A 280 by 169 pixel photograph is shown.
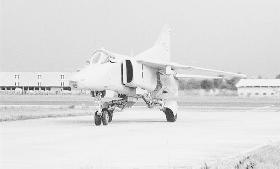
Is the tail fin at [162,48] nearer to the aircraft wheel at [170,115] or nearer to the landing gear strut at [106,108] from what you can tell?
the aircraft wheel at [170,115]

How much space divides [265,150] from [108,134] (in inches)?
240

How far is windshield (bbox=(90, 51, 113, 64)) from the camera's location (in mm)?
23250

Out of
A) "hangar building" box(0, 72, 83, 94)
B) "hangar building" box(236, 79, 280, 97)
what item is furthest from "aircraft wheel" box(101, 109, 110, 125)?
"hangar building" box(236, 79, 280, 97)

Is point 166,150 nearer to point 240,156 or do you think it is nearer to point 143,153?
point 143,153

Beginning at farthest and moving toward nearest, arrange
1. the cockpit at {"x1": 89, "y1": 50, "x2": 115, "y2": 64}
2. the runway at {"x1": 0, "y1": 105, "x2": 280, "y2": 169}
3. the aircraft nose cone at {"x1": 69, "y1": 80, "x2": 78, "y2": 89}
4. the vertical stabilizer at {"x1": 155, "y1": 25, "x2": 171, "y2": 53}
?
the vertical stabilizer at {"x1": 155, "y1": 25, "x2": 171, "y2": 53}
the cockpit at {"x1": 89, "y1": 50, "x2": 115, "y2": 64}
the aircraft nose cone at {"x1": 69, "y1": 80, "x2": 78, "y2": 89}
the runway at {"x1": 0, "y1": 105, "x2": 280, "y2": 169}

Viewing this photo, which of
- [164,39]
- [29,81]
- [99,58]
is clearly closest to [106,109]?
[99,58]

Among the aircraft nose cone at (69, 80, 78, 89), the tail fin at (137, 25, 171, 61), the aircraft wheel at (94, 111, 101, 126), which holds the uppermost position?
the tail fin at (137, 25, 171, 61)

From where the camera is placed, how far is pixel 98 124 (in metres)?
22.7

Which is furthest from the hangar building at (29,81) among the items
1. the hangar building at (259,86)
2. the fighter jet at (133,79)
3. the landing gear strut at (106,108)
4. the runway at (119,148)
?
the runway at (119,148)

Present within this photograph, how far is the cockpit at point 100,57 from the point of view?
76.3ft

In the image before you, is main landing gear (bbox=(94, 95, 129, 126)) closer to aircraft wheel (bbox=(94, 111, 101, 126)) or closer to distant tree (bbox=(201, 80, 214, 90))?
aircraft wheel (bbox=(94, 111, 101, 126))

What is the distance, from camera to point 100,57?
23.4 metres

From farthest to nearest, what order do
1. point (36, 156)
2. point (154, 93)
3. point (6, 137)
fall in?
1. point (154, 93)
2. point (6, 137)
3. point (36, 156)

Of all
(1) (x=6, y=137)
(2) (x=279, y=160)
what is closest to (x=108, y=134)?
(1) (x=6, y=137)
